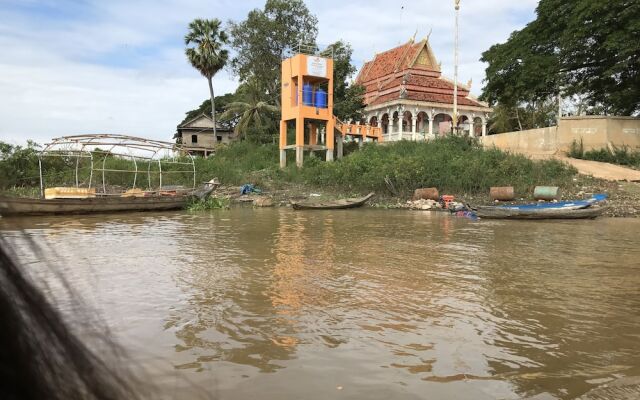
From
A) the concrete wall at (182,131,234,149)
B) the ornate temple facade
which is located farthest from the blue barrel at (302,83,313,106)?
the concrete wall at (182,131,234,149)

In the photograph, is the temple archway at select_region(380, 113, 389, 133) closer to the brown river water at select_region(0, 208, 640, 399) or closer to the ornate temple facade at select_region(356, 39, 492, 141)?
the ornate temple facade at select_region(356, 39, 492, 141)

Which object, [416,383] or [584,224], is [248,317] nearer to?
[416,383]

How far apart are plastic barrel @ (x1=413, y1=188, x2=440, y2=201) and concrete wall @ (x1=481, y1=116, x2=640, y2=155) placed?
20.5ft

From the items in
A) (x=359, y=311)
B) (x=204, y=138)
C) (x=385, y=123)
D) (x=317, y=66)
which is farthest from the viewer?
(x=204, y=138)

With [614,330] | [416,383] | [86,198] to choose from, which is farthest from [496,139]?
Answer: [416,383]

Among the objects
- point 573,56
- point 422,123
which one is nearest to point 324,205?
point 573,56

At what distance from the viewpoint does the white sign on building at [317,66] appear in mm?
23891

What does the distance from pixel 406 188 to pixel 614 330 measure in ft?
54.3

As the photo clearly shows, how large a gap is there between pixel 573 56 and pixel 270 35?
642 inches

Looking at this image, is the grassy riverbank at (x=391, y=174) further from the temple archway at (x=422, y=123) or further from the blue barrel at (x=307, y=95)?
the temple archway at (x=422, y=123)

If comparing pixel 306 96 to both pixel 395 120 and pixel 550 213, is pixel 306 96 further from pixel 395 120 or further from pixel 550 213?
pixel 550 213

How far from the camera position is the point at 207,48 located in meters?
31.1

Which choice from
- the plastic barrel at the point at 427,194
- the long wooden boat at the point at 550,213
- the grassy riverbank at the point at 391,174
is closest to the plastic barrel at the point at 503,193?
the grassy riverbank at the point at 391,174

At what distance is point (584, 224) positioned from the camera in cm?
1360
